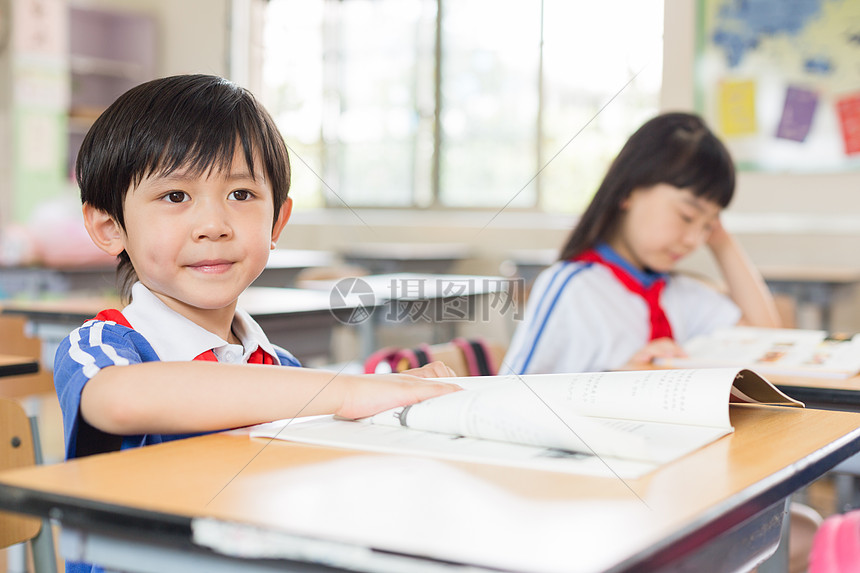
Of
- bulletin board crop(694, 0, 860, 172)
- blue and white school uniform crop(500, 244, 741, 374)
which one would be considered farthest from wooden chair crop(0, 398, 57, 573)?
bulletin board crop(694, 0, 860, 172)

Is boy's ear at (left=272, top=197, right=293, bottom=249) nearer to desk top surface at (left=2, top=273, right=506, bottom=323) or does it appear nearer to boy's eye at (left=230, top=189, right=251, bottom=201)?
boy's eye at (left=230, top=189, right=251, bottom=201)

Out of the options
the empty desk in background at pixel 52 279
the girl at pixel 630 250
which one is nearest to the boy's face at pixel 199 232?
the girl at pixel 630 250

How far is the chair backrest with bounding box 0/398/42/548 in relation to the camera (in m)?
0.97

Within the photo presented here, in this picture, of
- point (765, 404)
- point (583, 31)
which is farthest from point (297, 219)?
point (765, 404)

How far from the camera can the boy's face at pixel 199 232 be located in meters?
0.79

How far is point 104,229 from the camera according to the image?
0.84m

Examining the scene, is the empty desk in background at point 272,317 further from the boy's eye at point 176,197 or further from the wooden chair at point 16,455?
the boy's eye at point 176,197

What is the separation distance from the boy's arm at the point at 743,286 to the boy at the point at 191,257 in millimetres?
1162

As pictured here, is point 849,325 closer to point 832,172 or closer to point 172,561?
point 832,172

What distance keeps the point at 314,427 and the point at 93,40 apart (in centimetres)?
578

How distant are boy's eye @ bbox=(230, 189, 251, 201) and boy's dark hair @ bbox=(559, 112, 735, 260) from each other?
876 mm

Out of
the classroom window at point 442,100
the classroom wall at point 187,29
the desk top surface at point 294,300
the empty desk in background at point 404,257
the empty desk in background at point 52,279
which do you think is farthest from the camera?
the classroom wall at point 187,29

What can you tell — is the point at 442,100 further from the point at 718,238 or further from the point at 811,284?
the point at 718,238

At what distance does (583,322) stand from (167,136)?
886 millimetres
